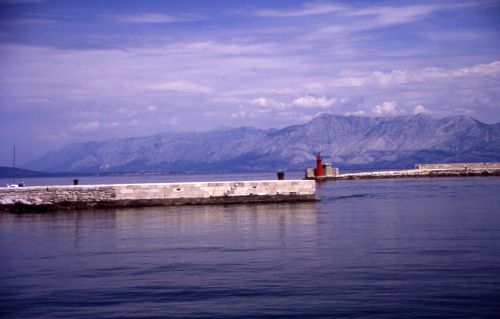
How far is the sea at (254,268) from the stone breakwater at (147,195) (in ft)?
14.5

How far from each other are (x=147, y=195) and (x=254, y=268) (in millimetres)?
15326

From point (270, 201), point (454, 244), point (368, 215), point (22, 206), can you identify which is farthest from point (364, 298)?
point (22, 206)

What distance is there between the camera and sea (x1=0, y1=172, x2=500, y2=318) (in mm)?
8641

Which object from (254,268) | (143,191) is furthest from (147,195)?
(254,268)

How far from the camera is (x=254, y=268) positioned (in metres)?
11.4

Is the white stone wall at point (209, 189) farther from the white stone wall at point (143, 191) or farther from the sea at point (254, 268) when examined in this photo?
the sea at point (254, 268)

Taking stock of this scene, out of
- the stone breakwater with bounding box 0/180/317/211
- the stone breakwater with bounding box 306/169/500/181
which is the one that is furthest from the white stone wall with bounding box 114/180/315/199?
the stone breakwater with bounding box 306/169/500/181

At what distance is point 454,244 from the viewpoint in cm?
1393

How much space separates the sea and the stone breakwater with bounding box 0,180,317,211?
4.41 meters

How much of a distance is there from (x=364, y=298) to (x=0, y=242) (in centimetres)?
1211

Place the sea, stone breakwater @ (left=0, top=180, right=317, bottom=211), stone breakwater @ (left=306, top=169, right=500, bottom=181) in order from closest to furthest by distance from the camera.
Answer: the sea → stone breakwater @ (left=0, top=180, right=317, bottom=211) → stone breakwater @ (left=306, top=169, right=500, bottom=181)

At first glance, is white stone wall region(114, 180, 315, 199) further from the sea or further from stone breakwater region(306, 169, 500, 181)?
stone breakwater region(306, 169, 500, 181)

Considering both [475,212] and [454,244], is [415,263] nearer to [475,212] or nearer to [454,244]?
[454,244]

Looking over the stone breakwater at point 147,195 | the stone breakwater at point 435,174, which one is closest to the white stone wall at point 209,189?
the stone breakwater at point 147,195
